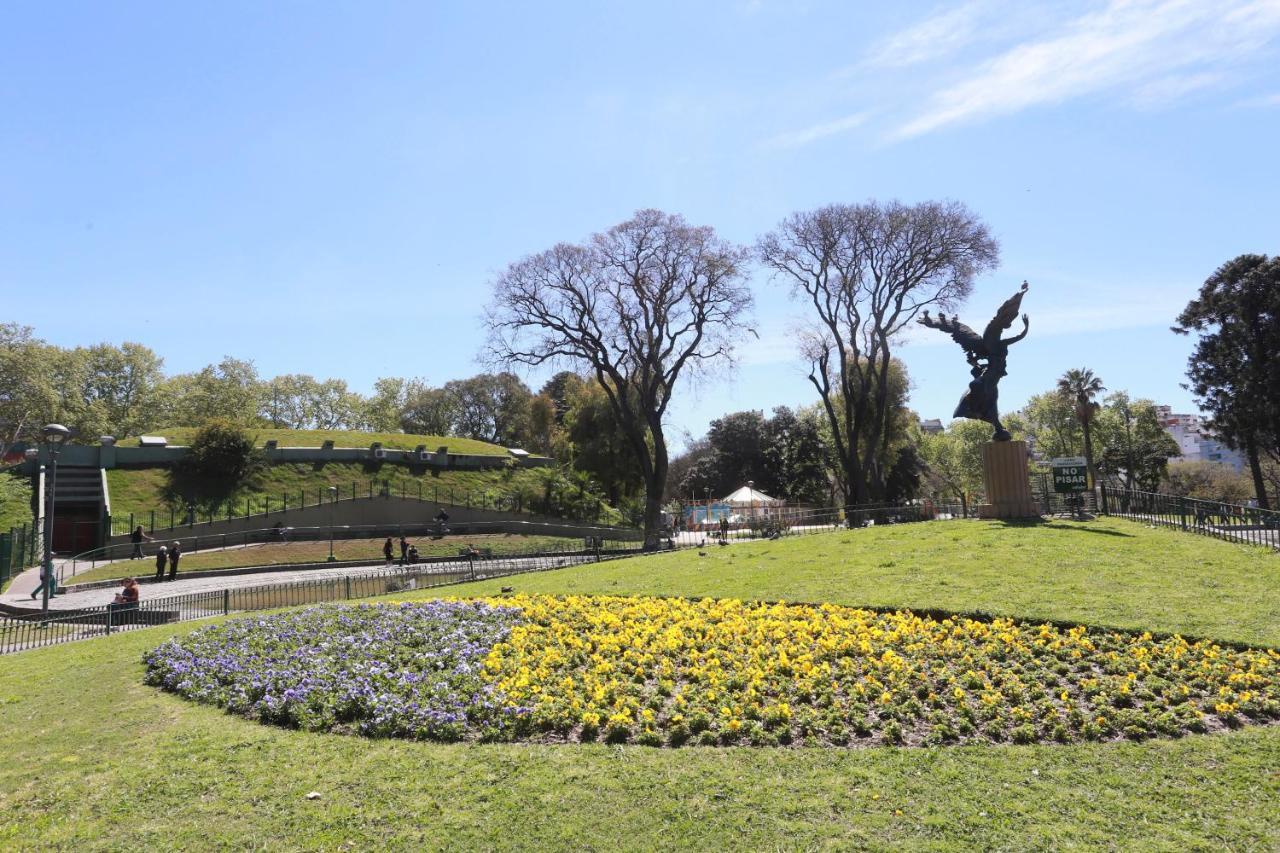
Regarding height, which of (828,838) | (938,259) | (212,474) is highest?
(938,259)

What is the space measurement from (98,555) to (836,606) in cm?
3268

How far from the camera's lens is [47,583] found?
2175 centimetres

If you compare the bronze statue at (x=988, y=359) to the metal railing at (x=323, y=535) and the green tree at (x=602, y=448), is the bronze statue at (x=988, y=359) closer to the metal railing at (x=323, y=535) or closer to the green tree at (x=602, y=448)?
the metal railing at (x=323, y=535)

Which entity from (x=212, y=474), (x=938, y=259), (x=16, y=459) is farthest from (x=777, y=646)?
(x=16, y=459)

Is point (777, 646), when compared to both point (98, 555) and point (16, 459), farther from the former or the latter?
point (16, 459)

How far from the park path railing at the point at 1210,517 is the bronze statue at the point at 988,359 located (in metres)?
4.52

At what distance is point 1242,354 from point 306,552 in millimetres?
44215

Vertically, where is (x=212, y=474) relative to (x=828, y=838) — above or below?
above

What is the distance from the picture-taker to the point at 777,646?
1182 centimetres

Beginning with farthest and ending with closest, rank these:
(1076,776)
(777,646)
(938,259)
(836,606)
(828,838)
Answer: (938,259) < (836,606) < (777,646) < (1076,776) < (828,838)

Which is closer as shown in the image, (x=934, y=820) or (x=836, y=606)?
(x=934, y=820)

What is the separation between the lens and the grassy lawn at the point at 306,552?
31562 millimetres

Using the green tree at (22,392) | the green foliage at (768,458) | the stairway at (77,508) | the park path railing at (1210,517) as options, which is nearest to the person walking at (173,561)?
the stairway at (77,508)

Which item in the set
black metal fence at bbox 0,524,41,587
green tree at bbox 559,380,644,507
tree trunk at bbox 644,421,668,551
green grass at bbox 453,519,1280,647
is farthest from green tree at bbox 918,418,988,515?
black metal fence at bbox 0,524,41,587
